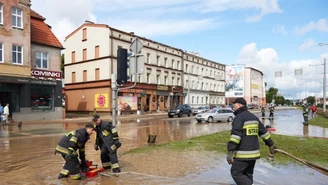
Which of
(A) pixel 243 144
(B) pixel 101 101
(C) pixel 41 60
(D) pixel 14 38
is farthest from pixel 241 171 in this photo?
(B) pixel 101 101

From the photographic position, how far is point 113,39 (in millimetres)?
Result: 41000

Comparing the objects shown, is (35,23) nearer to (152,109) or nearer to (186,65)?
(152,109)

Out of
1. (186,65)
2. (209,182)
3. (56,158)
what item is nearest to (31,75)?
(56,158)

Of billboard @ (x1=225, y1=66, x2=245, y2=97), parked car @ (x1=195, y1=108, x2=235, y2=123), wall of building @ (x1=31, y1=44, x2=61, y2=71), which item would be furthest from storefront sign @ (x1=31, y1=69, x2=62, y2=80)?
billboard @ (x1=225, y1=66, x2=245, y2=97)

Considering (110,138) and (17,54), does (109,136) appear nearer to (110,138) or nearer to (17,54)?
(110,138)

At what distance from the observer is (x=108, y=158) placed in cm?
842

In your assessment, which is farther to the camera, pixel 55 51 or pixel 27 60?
pixel 55 51

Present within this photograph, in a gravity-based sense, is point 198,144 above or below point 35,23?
below

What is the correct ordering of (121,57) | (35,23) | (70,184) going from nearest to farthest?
1. (70,184)
2. (121,57)
3. (35,23)

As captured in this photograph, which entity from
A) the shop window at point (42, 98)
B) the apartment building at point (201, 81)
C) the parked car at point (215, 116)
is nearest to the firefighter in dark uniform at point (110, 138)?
the parked car at point (215, 116)

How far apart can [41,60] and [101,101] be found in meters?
11.5

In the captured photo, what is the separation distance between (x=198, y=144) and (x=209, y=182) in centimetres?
600

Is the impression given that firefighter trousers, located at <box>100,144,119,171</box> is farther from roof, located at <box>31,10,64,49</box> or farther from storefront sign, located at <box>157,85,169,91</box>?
storefront sign, located at <box>157,85,169,91</box>

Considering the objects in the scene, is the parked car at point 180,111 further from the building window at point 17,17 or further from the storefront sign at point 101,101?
the building window at point 17,17
